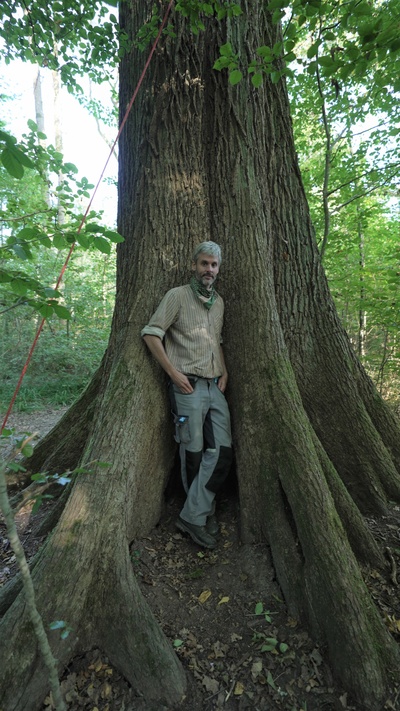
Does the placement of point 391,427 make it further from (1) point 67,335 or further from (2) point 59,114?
(2) point 59,114

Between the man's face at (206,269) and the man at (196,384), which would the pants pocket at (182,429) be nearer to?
the man at (196,384)

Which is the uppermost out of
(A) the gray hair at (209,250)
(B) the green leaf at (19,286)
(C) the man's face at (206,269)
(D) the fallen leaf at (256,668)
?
(A) the gray hair at (209,250)

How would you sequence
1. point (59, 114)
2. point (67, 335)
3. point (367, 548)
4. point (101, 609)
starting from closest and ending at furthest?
point (101, 609)
point (367, 548)
point (67, 335)
point (59, 114)

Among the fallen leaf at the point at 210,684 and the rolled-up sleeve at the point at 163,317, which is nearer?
the fallen leaf at the point at 210,684

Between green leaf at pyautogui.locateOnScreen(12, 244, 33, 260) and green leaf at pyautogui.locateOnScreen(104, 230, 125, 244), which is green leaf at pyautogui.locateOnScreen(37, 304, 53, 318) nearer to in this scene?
green leaf at pyautogui.locateOnScreen(12, 244, 33, 260)

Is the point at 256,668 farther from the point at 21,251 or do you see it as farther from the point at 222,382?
the point at 21,251

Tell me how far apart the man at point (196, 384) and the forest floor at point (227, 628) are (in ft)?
0.91

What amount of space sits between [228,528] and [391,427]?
1.74 meters

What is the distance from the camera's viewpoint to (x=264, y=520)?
8.52 feet

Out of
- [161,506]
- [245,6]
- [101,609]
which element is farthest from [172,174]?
[101,609]

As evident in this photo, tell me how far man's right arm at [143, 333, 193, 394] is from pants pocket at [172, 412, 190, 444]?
0.25 meters

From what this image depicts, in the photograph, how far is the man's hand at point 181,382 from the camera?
112 inches

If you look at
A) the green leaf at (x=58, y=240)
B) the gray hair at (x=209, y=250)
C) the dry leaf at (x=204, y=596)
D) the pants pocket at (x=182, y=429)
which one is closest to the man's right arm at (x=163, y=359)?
the pants pocket at (x=182, y=429)

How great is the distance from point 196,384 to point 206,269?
941mm
